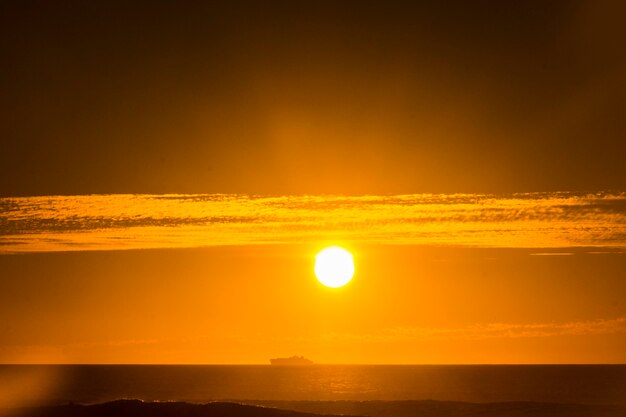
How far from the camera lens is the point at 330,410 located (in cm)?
9425

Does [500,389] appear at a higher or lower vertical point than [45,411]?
higher

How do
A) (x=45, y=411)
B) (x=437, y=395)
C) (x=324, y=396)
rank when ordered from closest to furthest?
(x=45, y=411) < (x=324, y=396) < (x=437, y=395)

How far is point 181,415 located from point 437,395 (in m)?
106

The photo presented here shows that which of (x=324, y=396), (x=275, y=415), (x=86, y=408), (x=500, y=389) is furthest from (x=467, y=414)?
(x=500, y=389)

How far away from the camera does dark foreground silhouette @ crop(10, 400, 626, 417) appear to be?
57625 millimetres

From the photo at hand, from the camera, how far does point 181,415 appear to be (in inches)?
2222

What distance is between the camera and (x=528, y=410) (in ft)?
270

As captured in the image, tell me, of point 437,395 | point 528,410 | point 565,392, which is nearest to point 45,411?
point 528,410

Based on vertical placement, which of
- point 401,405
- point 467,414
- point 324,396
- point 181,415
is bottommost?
point 181,415

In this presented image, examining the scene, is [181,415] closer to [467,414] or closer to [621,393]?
[467,414]

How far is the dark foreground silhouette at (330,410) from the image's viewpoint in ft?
189

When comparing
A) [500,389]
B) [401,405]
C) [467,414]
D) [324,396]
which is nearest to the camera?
[467,414]

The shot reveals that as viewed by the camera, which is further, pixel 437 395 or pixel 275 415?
pixel 437 395

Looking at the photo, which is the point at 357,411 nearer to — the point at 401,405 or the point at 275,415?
the point at 401,405
